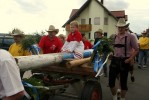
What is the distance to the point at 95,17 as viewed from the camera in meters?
62.2

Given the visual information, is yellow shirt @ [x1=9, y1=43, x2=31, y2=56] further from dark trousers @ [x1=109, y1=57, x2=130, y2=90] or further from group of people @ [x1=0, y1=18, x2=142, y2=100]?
dark trousers @ [x1=109, y1=57, x2=130, y2=90]

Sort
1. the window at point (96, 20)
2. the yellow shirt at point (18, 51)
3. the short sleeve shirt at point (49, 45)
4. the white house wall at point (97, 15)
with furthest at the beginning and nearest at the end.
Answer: the window at point (96, 20), the white house wall at point (97, 15), the short sleeve shirt at point (49, 45), the yellow shirt at point (18, 51)

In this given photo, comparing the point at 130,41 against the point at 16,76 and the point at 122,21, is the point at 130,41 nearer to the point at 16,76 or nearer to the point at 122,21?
the point at 122,21

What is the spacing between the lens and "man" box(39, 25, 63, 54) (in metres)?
7.25

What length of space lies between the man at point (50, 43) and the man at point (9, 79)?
4.86 meters

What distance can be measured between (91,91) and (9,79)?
391cm

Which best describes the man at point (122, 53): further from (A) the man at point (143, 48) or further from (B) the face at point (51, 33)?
(A) the man at point (143, 48)

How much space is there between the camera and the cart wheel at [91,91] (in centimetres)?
600

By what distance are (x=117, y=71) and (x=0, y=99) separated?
490 centimetres

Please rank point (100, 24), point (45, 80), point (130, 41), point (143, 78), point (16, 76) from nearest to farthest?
point (16, 76), point (45, 80), point (130, 41), point (143, 78), point (100, 24)

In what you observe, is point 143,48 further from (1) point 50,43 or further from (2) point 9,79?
(2) point 9,79

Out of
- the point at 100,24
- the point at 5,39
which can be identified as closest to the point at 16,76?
the point at 5,39

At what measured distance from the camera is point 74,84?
21.2 feet

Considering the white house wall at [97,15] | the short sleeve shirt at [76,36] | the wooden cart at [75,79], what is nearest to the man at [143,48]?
the short sleeve shirt at [76,36]
